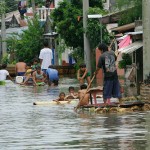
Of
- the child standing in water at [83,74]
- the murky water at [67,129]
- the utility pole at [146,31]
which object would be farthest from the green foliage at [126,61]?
the utility pole at [146,31]

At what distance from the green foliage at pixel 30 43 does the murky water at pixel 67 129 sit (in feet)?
118

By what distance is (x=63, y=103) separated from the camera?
907 inches

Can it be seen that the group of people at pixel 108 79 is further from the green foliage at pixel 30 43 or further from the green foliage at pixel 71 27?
the green foliage at pixel 30 43

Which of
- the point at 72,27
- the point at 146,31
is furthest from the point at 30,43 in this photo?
the point at 146,31

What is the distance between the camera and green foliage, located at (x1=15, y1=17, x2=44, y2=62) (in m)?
58.7

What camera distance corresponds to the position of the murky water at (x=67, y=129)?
13.1 m

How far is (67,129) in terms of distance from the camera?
616 inches

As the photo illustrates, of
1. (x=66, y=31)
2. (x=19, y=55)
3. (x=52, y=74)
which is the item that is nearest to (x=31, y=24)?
(x=19, y=55)

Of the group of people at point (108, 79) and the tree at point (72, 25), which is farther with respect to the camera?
the tree at point (72, 25)

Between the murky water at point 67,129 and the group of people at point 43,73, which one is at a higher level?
the group of people at point 43,73

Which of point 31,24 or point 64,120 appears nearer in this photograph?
point 64,120

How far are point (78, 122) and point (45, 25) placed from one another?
48121 mm

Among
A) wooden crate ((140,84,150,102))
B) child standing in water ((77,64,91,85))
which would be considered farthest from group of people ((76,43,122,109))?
child standing in water ((77,64,91,85))

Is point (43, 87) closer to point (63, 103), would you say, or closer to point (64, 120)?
point (63, 103)
